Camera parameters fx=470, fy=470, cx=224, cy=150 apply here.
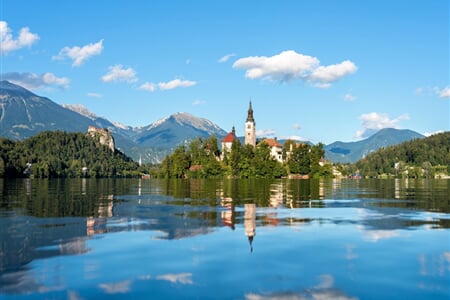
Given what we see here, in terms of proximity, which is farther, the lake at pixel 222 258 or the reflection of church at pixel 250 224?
the reflection of church at pixel 250 224

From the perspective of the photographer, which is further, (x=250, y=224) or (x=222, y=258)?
(x=250, y=224)

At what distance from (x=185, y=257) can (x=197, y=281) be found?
3665 millimetres

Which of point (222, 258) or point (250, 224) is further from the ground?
point (250, 224)

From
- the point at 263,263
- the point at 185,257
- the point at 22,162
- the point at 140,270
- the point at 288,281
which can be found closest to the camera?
the point at 288,281

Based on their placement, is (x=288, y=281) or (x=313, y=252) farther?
(x=313, y=252)

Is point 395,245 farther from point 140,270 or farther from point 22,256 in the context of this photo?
point 22,256

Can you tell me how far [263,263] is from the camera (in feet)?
56.2

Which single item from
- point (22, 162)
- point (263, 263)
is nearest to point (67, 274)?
point (263, 263)

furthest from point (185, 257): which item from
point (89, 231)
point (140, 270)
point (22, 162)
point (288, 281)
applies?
point (22, 162)

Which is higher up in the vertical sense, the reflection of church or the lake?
the reflection of church

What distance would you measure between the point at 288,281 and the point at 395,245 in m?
8.68

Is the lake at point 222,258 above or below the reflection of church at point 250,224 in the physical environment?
below

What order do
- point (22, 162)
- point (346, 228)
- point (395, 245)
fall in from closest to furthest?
point (395, 245) → point (346, 228) → point (22, 162)

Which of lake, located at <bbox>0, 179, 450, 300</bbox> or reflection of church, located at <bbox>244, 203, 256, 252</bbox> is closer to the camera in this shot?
lake, located at <bbox>0, 179, 450, 300</bbox>
